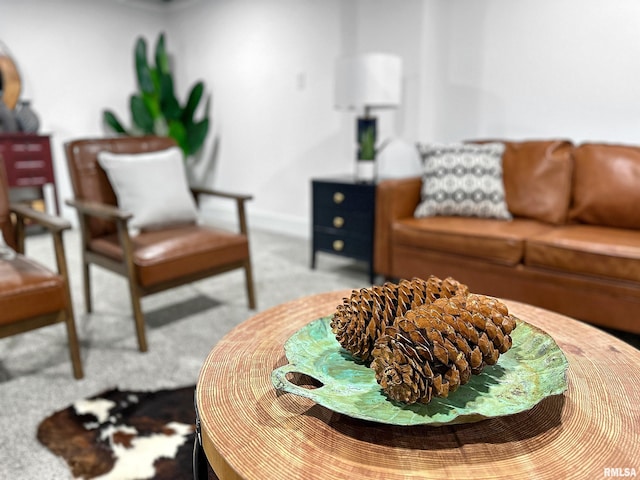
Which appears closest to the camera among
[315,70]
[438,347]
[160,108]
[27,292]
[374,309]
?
[438,347]

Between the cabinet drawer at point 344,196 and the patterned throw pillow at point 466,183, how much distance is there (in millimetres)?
310

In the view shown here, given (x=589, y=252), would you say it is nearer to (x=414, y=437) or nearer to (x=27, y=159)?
(x=414, y=437)

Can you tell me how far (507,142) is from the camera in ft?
8.60

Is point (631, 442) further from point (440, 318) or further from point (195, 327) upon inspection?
point (195, 327)

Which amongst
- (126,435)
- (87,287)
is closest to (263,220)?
(87,287)

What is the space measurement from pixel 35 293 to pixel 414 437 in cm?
139

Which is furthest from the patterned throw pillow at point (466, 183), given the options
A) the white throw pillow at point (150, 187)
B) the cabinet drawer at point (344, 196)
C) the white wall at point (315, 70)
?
the white throw pillow at point (150, 187)

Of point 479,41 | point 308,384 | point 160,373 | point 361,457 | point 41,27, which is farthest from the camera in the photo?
point 41,27

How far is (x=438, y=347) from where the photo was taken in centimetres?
69

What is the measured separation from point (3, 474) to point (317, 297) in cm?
96

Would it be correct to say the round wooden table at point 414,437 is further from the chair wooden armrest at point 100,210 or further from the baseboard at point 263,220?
the baseboard at point 263,220

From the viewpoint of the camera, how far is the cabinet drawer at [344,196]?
104 inches

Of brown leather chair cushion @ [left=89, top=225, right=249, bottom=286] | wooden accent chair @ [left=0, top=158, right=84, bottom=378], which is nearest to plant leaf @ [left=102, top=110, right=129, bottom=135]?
brown leather chair cushion @ [left=89, top=225, right=249, bottom=286]

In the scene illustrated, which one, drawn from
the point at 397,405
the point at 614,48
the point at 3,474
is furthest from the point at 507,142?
the point at 3,474
